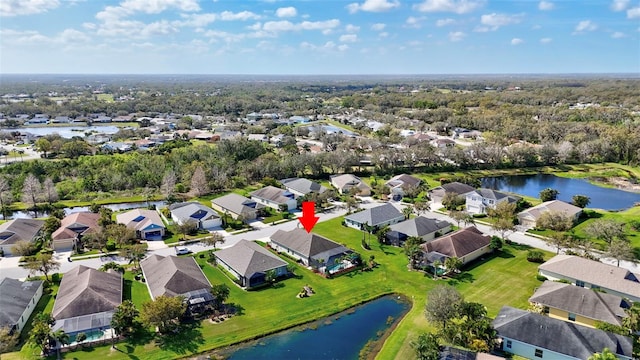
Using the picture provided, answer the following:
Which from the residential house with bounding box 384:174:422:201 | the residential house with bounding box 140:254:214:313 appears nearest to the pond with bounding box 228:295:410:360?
the residential house with bounding box 140:254:214:313

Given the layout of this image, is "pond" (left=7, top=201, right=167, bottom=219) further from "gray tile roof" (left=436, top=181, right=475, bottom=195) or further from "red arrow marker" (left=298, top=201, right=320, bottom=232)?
"gray tile roof" (left=436, top=181, right=475, bottom=195)

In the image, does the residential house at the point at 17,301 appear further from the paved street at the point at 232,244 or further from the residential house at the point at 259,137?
the residential house at the point at 259,137

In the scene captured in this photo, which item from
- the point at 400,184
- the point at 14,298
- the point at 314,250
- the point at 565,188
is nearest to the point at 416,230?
the point at 314,250

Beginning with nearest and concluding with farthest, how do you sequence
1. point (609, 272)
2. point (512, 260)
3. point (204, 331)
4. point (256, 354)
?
point (256, 354) → point (204, 331) → point (609, 272) → point (512, 260)

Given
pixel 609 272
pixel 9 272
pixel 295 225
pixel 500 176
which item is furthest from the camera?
pixel 500 176

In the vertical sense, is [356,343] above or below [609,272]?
below

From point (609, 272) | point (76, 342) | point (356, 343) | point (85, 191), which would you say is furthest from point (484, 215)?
point (85, 191)

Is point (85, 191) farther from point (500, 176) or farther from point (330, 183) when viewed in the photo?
point (500, 176)
